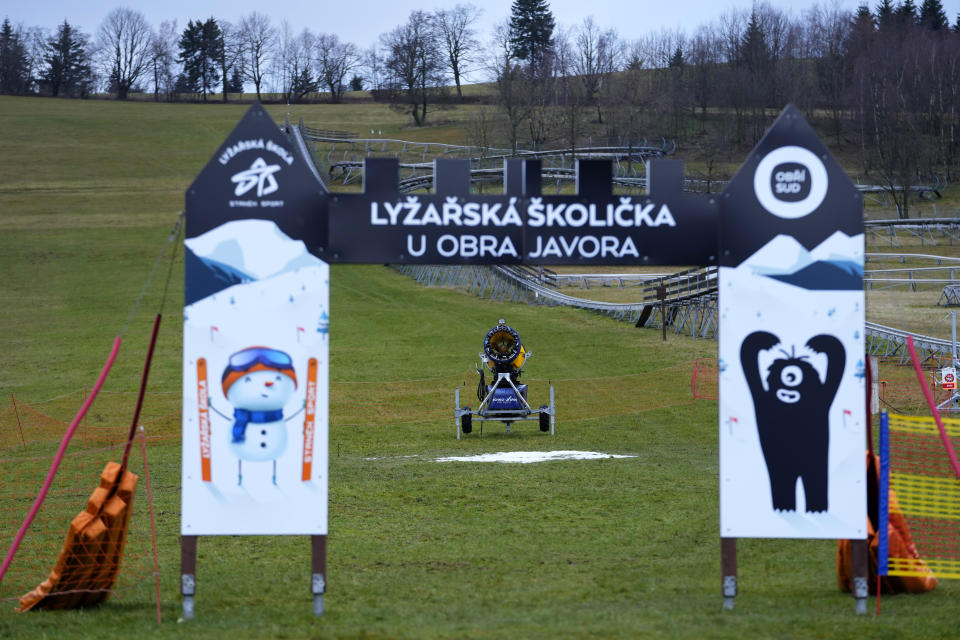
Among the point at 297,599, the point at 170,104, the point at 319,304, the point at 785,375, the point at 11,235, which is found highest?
the point at 170,104

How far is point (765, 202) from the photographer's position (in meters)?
8.67

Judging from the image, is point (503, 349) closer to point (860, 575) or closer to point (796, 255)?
point (796, 255)

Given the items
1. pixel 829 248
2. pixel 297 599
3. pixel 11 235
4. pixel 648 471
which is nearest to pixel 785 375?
pixel 829 248

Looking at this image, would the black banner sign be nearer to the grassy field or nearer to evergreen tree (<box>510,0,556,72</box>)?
the grassy field

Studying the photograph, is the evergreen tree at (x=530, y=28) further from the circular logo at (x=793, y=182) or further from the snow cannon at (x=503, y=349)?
the circular logo at (x=793, y=182)

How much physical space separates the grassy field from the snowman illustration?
145cm

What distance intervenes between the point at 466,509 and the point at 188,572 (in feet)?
20.0

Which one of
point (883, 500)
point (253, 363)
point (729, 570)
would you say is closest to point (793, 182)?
point (883, 500)

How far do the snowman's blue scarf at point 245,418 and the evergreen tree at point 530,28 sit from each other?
374 feet

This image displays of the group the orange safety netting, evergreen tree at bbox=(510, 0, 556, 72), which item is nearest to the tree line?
evergreen tree at bbox=(510, 0, 556, 72)

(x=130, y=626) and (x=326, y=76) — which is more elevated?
(x=326, y=76)

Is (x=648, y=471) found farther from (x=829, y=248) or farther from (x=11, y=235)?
(x=11, y=235)

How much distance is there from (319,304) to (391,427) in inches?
689

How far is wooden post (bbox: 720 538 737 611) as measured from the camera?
862 centimetres
